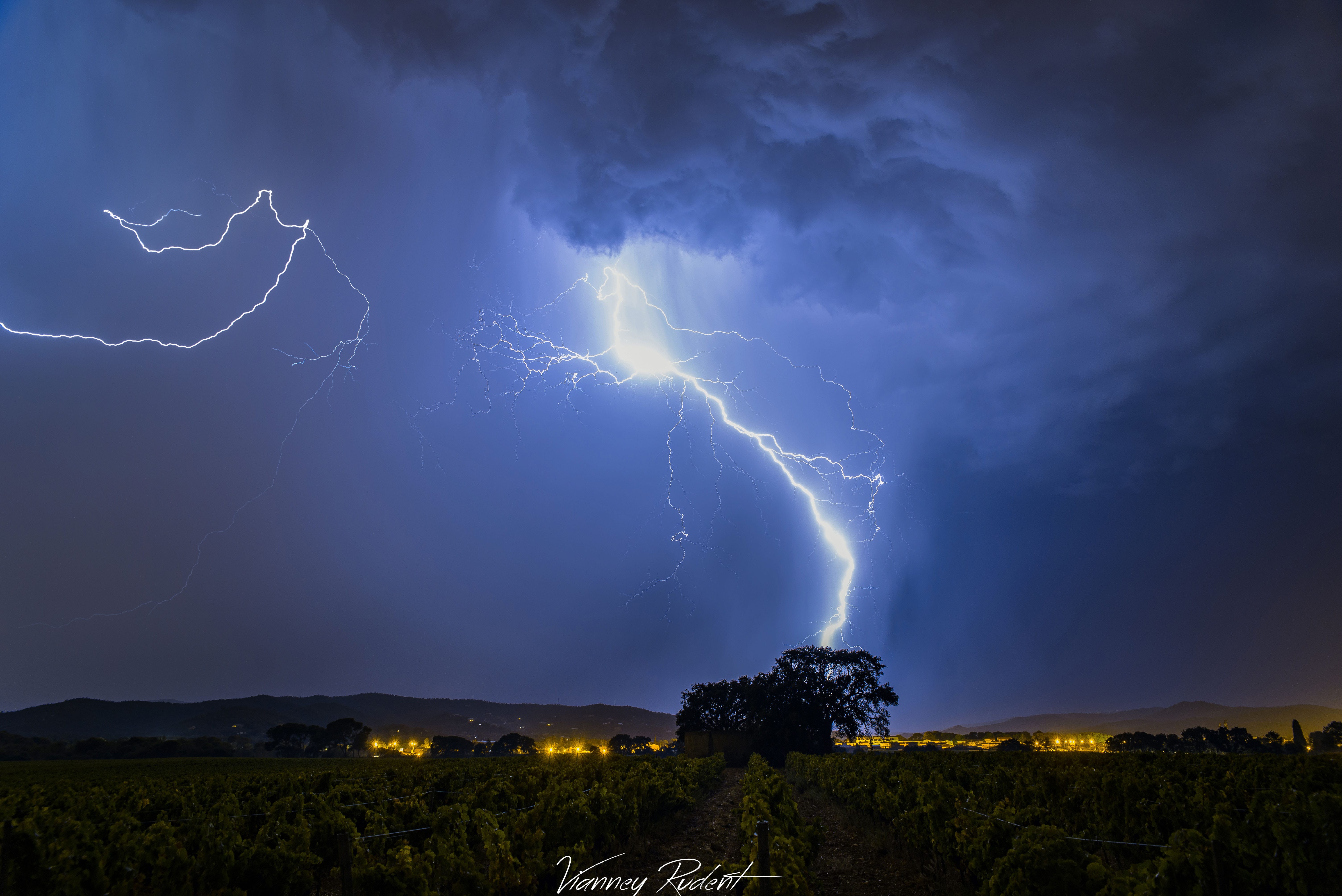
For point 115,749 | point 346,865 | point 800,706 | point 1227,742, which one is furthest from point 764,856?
point 115,749

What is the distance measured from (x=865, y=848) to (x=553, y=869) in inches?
295

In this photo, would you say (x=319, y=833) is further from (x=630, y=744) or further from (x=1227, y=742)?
(x=630, y=744)

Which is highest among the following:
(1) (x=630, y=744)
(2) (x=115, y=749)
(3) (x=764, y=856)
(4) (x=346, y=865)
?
(3) (x=764, y=856)

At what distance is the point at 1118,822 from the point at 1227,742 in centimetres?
8994

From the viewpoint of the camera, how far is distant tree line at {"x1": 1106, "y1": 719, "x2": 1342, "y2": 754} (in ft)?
226

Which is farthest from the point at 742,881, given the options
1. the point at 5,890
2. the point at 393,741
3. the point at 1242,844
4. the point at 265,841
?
the point at 393,741

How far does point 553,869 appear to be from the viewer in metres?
8.71

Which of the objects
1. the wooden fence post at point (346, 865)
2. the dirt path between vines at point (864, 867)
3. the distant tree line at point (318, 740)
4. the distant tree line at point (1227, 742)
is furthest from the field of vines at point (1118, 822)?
the distant tree line at point (318, 740)

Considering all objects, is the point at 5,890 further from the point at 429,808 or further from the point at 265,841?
the point at 429,808

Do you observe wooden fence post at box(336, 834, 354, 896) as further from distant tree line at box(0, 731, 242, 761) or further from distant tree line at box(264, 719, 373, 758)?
distant tree line at box(264, 719, 373, 758)

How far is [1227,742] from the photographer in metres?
73.7

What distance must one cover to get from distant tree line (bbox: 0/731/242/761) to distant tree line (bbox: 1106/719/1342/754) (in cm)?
11258

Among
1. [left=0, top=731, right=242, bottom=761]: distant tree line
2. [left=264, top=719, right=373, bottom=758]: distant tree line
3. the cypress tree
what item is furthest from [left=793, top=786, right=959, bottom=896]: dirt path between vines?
[left=264, top=719, right=373, bottom=758]: distant tree line

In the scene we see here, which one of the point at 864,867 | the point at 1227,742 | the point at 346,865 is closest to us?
the point at 346,865
